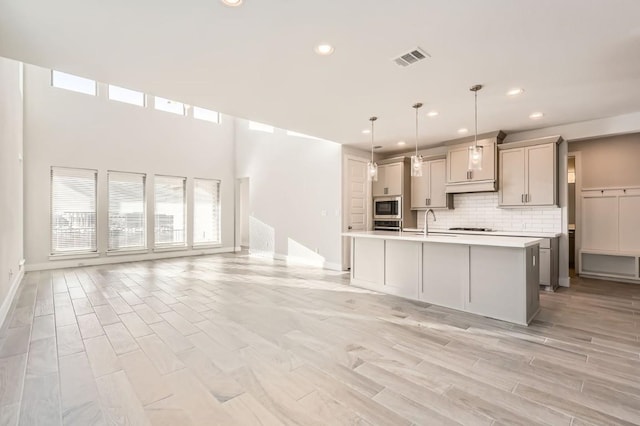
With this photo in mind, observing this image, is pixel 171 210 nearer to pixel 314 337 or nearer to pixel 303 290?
pixel 303 290

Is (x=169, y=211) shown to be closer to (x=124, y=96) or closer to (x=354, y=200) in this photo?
(x=124, y=96)

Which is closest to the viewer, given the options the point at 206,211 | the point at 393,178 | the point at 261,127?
the point at 393,178

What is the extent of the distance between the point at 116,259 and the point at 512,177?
8.96 metres

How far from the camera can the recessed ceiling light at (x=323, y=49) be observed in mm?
2656

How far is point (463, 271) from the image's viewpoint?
3771 millimetres

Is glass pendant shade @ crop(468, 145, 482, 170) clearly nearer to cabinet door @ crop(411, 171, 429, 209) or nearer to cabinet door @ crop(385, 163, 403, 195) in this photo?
cabinet door @ crop(411, 171, 429, 209)

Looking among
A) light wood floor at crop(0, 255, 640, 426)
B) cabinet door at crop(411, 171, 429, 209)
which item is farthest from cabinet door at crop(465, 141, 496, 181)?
light wood floor at crop(0, 255, 640, 426)

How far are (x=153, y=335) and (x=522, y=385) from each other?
327 centimetres

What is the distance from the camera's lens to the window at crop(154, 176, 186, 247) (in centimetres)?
819

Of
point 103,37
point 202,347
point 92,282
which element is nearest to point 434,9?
point 103,37

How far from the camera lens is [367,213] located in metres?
7.03

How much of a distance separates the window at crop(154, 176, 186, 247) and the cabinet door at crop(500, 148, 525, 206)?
8.05m

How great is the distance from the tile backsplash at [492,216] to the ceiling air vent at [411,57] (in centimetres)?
383

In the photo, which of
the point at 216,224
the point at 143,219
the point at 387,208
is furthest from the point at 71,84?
the point at 387,208
